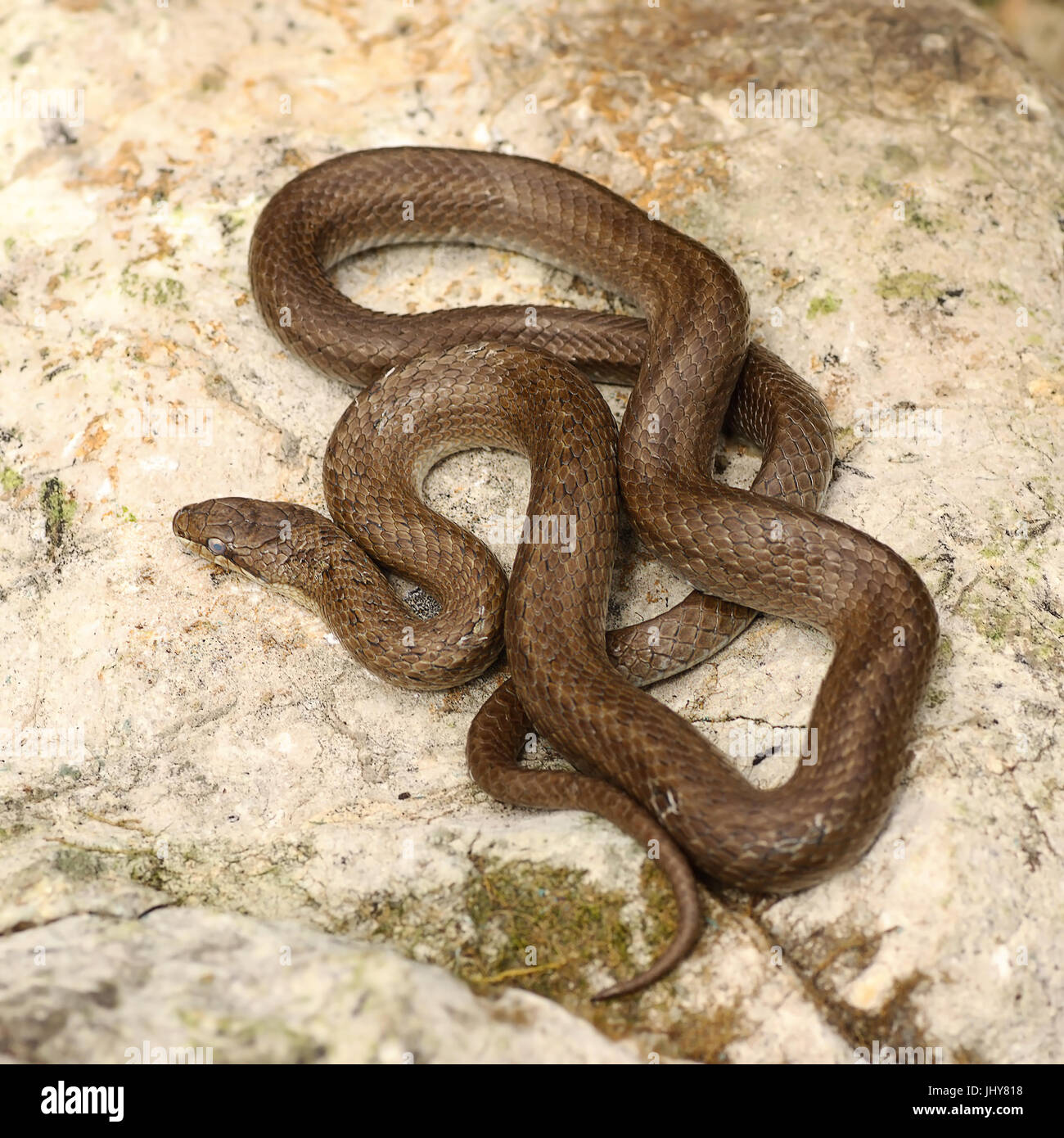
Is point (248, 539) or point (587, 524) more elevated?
point (587, 524)

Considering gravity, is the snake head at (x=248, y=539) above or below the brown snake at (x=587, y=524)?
below

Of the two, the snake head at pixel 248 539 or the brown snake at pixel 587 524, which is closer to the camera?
the brown snake at pixel 587 524

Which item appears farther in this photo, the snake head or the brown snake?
the snake head

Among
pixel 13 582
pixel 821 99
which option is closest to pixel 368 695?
A: pixel 13 582
